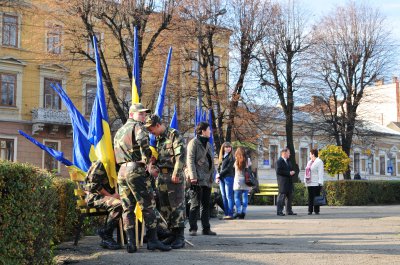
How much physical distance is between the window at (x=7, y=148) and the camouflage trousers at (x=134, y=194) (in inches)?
1258

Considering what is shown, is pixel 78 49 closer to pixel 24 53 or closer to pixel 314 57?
pixel 24 53

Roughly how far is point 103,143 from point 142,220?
Result: 1459mm

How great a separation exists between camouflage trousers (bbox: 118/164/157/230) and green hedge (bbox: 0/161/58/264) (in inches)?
64.9

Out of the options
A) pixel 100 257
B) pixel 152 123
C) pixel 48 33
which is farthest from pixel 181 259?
pixel 48 33

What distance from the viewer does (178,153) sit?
8.57 meters

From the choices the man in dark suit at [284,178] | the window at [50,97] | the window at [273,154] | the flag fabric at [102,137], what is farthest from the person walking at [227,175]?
the window at [273,154]

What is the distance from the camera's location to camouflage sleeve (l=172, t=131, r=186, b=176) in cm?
850

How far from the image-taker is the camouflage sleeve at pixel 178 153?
850cm

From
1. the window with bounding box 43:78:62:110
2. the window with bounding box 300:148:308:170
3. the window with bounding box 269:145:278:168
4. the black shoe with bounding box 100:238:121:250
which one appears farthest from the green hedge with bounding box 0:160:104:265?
the window with bounding box 300:148:308:170

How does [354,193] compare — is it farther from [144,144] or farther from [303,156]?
[303,156]

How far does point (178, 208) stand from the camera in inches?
341

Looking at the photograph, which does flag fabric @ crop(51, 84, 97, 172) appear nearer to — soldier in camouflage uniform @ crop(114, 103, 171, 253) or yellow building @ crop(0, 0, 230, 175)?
soldier in camouflage uniform @ crop(114, 103, 171, 253)

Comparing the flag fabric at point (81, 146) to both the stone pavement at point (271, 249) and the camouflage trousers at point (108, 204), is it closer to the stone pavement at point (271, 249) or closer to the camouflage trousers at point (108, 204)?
the stone pavement at point (271, 249)

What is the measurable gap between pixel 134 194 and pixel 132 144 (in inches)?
26.2
